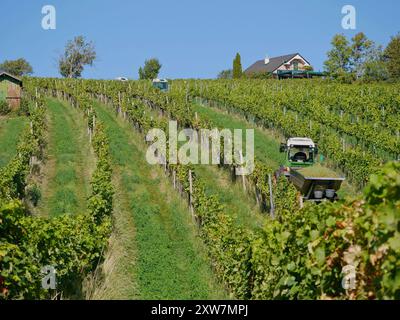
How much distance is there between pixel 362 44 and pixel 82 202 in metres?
57.0

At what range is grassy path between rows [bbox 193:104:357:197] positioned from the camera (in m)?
24.7

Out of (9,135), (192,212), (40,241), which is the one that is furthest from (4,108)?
(40,241)

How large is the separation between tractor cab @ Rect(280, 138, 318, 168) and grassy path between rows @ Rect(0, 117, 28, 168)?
36.5 ft

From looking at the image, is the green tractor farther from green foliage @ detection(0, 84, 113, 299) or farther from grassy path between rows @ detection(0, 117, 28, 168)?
grassy path between rows @ detection(0, 117, 28, 168)

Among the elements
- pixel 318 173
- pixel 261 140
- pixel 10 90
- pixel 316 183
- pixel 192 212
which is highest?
pixel 10 90

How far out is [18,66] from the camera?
405 ft

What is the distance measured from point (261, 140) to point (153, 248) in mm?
16738

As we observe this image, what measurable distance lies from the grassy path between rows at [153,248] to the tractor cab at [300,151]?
434 centimetres

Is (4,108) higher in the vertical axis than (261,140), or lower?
higher

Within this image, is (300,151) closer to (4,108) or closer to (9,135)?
(9,135)

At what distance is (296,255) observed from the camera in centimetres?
702

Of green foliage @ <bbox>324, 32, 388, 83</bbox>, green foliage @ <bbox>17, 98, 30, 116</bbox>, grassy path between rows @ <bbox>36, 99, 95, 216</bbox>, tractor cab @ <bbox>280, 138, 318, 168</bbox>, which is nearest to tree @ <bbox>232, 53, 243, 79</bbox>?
green foliage @ <bbox>324, 32, 388, 83</bbox>

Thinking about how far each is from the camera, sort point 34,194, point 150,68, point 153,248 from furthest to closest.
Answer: point 150,68 < point 34,194 < point 153,248
